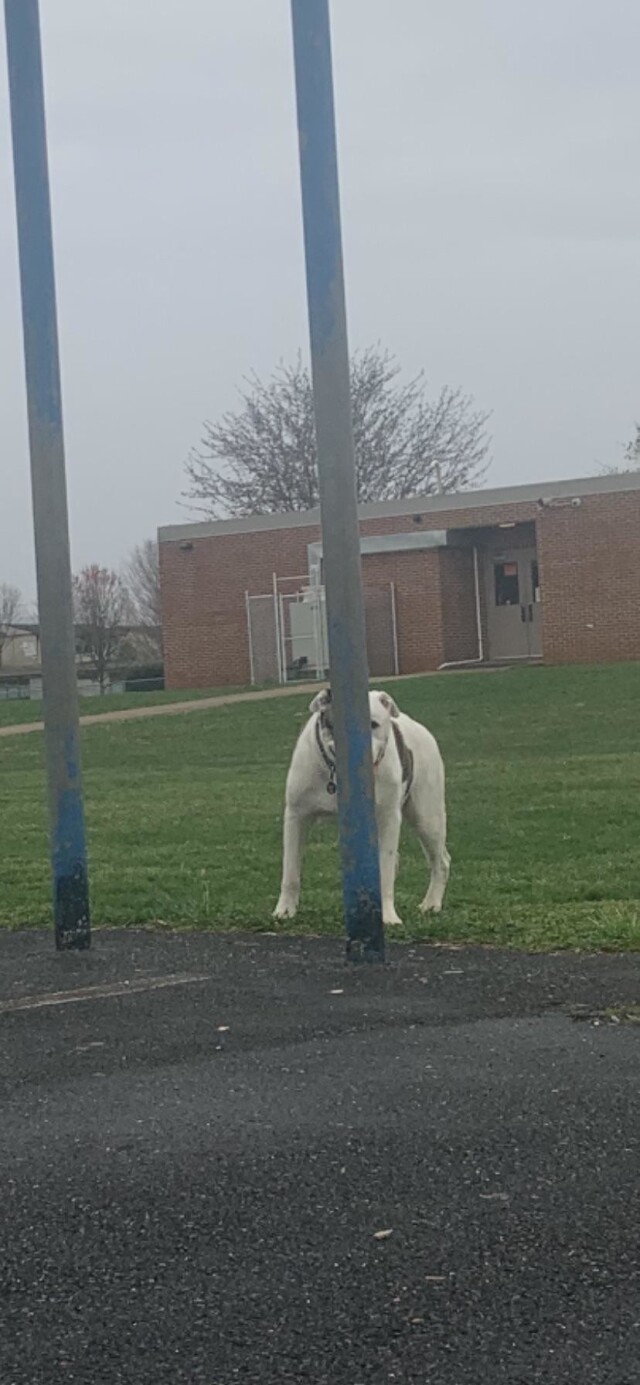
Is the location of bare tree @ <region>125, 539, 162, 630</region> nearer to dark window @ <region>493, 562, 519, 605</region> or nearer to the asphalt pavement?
dark window @ <region>493, 562, 519, 605</region>

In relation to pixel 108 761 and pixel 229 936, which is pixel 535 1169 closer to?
pixel 229 936

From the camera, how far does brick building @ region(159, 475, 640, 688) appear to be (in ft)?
114

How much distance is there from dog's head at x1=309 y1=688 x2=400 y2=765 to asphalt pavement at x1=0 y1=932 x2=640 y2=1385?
1580 millimetres

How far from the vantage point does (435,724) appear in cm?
2319

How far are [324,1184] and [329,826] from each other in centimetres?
939

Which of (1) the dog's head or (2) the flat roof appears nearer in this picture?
(1) the dog's head

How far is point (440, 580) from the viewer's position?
121ft

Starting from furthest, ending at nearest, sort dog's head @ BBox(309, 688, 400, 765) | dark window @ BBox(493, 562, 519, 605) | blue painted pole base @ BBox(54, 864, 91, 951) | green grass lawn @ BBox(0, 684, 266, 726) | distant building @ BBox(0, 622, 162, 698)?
distant building @ BBox(0, 622, 162, 698)
dark window @ BBox(493, 562, 519, 605)
green grass lawn @ BBox(0, 684, 266, 726)
dog's head @ BBox(309, 688, 400, 765)
blue painted pole base @ BBox(54, 864, 91, 951)

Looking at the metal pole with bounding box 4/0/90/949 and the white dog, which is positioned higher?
the metal pole with bounding box 4/0/90/949

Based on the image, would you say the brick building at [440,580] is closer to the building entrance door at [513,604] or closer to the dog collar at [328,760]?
the building entrance door at [513,604]

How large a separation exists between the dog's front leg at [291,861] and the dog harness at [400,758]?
1.05 feet

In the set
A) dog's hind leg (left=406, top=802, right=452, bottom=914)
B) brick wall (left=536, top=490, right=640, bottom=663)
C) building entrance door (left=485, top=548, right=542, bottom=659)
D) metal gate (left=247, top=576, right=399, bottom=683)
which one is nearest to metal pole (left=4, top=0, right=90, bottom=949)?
dog's hind leg (left=406, top=802, right=452, bottom=914)

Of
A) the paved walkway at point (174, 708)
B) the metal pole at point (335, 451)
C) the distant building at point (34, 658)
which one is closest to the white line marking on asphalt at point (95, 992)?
the metal pole at point (335, 451)

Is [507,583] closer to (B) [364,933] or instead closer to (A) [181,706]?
(A) [181,706]
